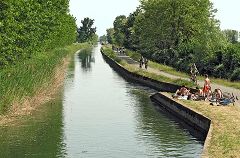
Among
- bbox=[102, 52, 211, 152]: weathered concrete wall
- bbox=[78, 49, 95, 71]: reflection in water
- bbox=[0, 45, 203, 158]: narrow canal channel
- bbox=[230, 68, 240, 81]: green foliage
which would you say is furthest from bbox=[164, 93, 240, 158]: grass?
bbox=[78, 49, 95, 71]: reflection in water

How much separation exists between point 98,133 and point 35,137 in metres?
4.43

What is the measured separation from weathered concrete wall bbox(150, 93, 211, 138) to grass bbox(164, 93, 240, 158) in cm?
42

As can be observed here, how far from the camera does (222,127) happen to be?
1120 inches

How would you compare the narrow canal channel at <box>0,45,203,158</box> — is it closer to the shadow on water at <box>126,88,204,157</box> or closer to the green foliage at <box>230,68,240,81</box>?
the shadow on water at <box>126,88,204,157</box>

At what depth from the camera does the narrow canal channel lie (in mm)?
26641

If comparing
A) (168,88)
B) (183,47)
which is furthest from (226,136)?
(183,47)

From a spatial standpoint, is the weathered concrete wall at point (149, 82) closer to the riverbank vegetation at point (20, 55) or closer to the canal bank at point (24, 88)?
the canal bank at point (24, 88)

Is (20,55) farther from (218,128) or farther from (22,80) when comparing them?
(218,128)

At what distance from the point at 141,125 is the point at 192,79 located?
18.0m

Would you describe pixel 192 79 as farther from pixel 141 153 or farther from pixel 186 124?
pixel 141 153

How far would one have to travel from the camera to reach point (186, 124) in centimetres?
3559

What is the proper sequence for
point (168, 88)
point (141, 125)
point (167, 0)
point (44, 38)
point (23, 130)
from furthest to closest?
point (167, 0)
point (168, 88)
point (44, 38)
point (141, 125)
point (23, 130)

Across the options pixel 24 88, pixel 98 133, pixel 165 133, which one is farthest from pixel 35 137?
pixel 165 133

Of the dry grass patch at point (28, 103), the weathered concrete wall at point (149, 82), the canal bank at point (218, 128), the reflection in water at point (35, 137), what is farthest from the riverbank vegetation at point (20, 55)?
the weathered concrete wall at point (149, 82)
